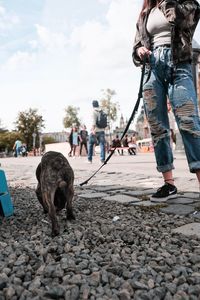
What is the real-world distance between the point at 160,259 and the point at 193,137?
5.17 ft

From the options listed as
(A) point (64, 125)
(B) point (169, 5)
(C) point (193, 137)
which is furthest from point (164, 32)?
(A) point (64, 125)

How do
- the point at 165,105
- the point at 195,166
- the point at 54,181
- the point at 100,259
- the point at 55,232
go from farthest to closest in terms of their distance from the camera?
1. the point at 165,105
2. the point at 195,166
3. the point at 54,181
4. the point at 55,232
5. the point at 100,259

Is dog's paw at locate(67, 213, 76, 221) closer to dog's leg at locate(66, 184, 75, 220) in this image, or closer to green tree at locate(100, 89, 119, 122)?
dog's leg at locate(66, 184, 75, 220)

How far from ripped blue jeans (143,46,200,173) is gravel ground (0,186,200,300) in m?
0.72

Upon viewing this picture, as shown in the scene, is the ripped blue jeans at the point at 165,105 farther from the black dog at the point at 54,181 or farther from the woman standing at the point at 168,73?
the black dog at the point at 54,181

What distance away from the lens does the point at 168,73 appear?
3746 mm

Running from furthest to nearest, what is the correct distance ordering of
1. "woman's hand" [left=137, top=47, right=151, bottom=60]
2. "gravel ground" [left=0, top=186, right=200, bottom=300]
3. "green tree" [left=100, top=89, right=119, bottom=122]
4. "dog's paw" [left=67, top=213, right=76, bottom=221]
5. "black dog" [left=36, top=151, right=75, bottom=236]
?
"green tree" [left=100, top=89, right=119, bottom=122] < "woman's hand" [left=137, top=47, right=151, bottom=60] < "dog's paw" [left=67, top=213, right=76, bottom=221] < "black dog" [left=36, top=151, right=75, bottom=236] < "gravel ground" [left=0, top=186, right=200, bottom=300]

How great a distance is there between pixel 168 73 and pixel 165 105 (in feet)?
1.23

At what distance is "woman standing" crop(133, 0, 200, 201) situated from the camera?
3562mm

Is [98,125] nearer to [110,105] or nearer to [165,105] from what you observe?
[165,105]

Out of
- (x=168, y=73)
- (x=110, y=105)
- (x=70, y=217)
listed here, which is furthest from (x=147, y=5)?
(x=110, y=105)

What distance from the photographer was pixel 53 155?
132 inches

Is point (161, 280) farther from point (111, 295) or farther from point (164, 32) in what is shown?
point (164, 32)

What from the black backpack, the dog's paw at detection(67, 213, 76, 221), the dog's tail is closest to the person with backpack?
the black backpack
